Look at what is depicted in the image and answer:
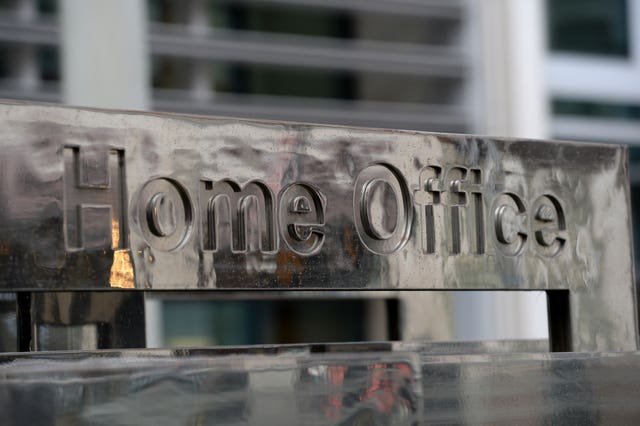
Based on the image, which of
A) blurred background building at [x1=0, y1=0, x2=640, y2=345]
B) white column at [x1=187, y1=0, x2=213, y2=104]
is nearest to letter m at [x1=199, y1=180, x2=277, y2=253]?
blurred background building at [x1=0, y1=0, x2=640, y2=345]

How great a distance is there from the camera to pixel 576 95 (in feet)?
50.1

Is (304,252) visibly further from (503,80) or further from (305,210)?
(503,80)

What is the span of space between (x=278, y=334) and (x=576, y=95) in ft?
16.4

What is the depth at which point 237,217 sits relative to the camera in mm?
1248

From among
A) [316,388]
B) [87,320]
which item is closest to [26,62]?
[87,320]

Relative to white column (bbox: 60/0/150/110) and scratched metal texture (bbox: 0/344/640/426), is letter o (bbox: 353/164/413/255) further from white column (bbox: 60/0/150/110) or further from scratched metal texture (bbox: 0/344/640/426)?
white column (bbox: 60/0/150/110)

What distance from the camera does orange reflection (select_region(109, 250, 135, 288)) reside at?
1.17m

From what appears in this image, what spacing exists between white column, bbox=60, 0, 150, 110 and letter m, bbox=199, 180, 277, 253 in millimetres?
7078

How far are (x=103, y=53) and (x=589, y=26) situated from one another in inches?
340

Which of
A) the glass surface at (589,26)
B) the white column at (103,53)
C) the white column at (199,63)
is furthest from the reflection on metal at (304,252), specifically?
the glass surface at (589,26)

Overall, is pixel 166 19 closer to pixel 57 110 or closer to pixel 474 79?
pixel 474 79

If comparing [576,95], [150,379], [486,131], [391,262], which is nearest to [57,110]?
[150,379]

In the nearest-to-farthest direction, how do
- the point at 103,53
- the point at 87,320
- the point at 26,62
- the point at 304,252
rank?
1. the point at 304,252
2. the point at 87,320
3. the point at 103,53
4. the point at 26,62

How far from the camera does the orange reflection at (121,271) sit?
3.83 ft
